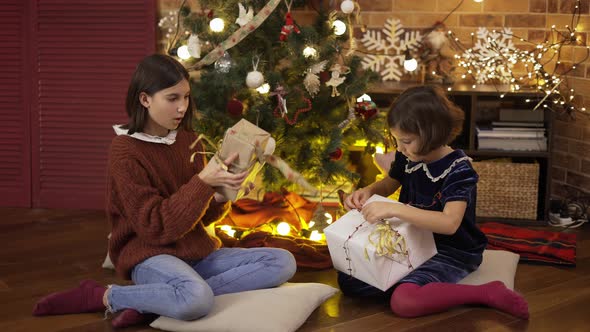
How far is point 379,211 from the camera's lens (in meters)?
2.53

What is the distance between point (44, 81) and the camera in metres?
4.01

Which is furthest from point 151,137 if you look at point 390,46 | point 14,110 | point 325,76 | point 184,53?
point 390,46

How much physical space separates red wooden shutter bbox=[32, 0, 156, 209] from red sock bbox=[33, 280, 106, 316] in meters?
1.50

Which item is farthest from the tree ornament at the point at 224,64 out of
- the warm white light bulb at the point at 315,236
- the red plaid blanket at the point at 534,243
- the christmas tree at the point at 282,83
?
the red plaid blanket at the point at 534,243

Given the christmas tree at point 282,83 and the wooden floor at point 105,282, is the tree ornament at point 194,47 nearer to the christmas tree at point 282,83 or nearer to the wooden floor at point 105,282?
the christmas tree at point 282,83

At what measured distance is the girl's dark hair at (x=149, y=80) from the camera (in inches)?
97.7

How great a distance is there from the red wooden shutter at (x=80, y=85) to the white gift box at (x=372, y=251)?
1725 mm

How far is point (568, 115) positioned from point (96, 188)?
7.60ft

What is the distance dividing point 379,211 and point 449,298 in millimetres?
348

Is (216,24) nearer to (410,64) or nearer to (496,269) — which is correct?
(410,64)

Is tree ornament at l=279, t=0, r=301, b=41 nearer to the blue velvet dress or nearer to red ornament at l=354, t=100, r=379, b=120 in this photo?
red ornament at l=354, t=100, r=379, b=120

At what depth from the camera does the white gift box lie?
2520mm

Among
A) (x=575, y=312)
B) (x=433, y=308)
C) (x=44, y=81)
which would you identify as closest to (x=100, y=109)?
(x=44, y=81)

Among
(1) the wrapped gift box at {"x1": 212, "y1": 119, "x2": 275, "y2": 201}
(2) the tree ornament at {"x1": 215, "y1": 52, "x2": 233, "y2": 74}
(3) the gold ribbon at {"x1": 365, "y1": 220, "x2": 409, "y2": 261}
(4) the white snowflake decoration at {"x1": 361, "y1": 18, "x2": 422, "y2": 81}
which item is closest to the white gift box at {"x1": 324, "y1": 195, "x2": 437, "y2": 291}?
(3) the gold ribbon at {"x1": 365, "y1": 220, "x2": 409, "y2": 261}
